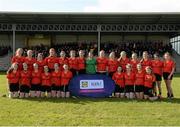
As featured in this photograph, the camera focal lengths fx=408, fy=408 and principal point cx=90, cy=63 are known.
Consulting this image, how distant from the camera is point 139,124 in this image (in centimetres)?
769

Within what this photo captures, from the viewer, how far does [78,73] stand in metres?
12.6

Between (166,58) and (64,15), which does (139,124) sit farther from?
(64,15)

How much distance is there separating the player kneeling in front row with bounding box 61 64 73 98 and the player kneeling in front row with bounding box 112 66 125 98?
4.46ft

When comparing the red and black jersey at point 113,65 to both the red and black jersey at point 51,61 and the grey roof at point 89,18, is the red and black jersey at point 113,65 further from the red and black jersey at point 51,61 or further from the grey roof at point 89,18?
the grey roof at point 89,18

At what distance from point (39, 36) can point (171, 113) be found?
33.3m

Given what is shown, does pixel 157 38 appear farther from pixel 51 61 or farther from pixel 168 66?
pixel 51 61

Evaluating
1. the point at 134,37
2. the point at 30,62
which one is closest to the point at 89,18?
the point at 134,37

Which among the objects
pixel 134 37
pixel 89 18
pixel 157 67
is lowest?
pixel 157 67

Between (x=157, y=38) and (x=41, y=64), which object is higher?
(x=157, y=38)

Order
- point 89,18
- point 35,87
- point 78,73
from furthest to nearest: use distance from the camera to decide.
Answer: point 89,18, point 78,73, point 35,87

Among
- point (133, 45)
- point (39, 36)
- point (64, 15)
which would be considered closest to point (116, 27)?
point (133, 45)

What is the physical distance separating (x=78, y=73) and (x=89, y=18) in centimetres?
2124

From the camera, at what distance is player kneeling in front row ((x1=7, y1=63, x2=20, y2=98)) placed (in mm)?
12148

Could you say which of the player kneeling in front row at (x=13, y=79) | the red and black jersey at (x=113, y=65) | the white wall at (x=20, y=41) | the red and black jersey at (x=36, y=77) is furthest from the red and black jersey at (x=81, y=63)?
the white wall at (x=20, y=41)
